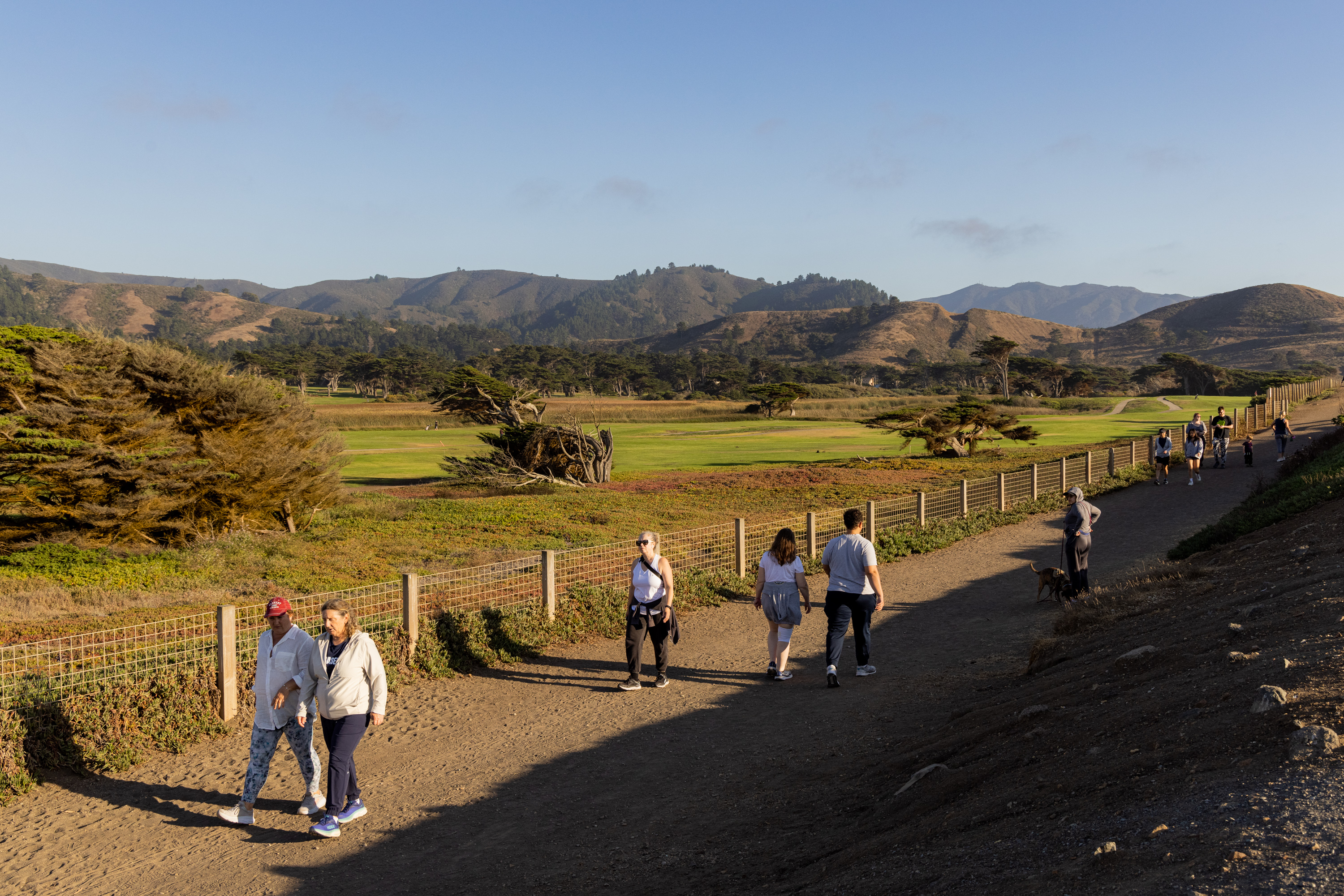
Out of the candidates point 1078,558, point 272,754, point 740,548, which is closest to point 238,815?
point 272,754

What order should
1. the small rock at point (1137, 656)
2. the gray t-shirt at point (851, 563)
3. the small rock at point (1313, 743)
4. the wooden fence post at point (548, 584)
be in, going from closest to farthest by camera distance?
1. the small rock at point (1313, 743)
2. the small rock at point (1137, 656)
3. the gray t-shirt at point (851, 563)
4. the wooden fence post at point (548, 584)

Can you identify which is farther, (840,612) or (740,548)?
(740,548)

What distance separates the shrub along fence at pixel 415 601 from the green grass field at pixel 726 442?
12.2 metres

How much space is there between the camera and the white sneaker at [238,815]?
5.95 m

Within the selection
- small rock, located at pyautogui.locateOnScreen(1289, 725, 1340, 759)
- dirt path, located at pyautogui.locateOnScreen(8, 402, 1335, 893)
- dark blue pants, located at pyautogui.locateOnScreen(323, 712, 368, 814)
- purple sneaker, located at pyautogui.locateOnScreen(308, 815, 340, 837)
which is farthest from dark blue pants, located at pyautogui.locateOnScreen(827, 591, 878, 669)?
small rock, located at pyautogui.locateOnScreen(1289, 725, 1340, 759)

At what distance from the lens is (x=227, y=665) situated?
7914 mm

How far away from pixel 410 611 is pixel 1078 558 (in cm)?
804

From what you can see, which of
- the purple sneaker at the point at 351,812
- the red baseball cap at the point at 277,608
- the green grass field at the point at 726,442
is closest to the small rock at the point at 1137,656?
the purple sneaker at the point at 351,812

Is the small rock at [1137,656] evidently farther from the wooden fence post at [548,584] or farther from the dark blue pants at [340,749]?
the wooden fence post at [548,584]

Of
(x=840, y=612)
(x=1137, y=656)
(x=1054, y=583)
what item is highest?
(x=1137, y=656)

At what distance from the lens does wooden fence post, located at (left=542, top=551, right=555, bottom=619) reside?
35.1ft

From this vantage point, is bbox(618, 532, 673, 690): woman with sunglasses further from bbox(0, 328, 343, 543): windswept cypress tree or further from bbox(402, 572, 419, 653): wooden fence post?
bbox(0, 328, 343, 543): windswept cypress tree

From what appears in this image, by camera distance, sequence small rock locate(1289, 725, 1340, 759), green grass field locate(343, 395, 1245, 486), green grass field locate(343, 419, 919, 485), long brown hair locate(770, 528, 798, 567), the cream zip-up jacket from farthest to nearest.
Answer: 1. green grass field locate(343, 395, 1245, 486)
2. green grass field locate(343, 419, 919, 485)
3. long brown hair locate(770, 528, 798, 567)
4. the cream zip-up jacket
5. small rock locate(1289, 725, 1340, 759)

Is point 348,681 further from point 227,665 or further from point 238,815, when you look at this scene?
point 227,665
